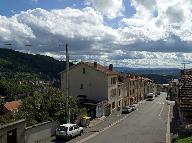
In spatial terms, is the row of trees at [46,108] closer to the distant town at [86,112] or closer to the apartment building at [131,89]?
the distant town at [86,112]

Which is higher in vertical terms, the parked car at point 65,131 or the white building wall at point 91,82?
the white building wall at point 91,82

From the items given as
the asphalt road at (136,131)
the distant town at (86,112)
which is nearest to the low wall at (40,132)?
the distant town at (86,112)

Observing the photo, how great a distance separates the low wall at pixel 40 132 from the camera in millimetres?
40625

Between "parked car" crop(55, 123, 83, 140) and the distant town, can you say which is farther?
"parked car" crop(55, 123, 83, 140)

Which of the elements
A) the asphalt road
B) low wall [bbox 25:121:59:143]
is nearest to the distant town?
low wall [bbox 25:121:59:143]

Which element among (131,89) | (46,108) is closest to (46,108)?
(46,108)

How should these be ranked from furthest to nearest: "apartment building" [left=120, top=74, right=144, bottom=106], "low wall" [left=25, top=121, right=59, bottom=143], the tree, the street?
1. "apartment building" [left=120, top=74, right=144, bottom=106]
2. the tree
3. the street
4. "low wall" [left=25, top=121, right=59, bottom=143]

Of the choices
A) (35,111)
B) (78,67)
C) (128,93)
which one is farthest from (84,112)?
(128,93)

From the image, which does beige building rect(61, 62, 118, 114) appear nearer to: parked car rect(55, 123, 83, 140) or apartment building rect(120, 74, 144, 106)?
apartment building rect(120, 74, 144, 106)

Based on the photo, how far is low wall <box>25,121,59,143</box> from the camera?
40625mm

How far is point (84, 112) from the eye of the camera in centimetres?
6044

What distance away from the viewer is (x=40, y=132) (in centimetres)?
4356

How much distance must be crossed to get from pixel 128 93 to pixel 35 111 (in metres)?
55.5

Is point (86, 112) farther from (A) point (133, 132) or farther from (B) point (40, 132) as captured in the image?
(B) point (40, 132)
